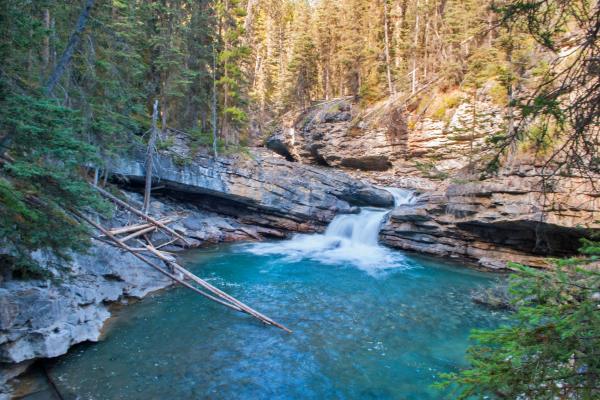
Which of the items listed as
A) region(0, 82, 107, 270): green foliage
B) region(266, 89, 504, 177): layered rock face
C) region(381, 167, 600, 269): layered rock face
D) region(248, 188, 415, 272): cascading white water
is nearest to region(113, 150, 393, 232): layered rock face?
region(248, 188, 415, 272): cascading white water

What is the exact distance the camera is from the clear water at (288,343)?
23.0 ft

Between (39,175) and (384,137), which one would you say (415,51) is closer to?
(384,137)

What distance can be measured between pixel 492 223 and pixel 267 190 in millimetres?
12392

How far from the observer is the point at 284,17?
4844 cm

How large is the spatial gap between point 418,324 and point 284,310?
4.24 meters

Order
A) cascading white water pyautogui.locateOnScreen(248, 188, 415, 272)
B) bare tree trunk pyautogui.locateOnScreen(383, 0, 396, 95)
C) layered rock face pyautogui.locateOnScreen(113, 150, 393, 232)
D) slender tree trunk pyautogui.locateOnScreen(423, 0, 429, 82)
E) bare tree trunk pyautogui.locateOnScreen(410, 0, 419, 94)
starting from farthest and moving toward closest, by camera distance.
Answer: bare tree trunk pyautogui.locateOnScreen(383, 0, 396, 95)
slender tree trunk pyautogui.locateOnScreen(423, 0, 429, 82)
bare tree trunk pyautogui.locateOnScreen(410, 0, 419, 94)
layered rock face pyautogui.locateOnScreen(113, 150, 393, 232)
cascading white water pyautogui.locateOnScreen(248, 188, 415, 272)

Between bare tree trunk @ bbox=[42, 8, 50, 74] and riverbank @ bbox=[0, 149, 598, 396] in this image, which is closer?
riverbank @ bbox=[0, 149, 598, 396]

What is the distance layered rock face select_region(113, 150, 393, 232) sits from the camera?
64.0 feet

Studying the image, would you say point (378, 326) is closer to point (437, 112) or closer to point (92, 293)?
point (92, 293)

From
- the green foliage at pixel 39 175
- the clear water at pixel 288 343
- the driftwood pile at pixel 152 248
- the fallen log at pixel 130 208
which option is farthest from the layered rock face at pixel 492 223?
the green foliage at pixel 39 175

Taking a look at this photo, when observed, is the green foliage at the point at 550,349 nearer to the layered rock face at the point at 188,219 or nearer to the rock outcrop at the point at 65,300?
the rock outcrop at the point at 65,300

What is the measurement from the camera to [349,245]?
2047 cm

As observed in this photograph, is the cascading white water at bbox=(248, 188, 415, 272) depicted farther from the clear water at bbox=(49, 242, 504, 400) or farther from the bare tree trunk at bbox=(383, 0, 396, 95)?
the bare tree trunk at bbox=(383, 0, 396, 95)

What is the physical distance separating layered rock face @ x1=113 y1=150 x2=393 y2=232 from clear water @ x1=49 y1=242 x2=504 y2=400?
670 cm
